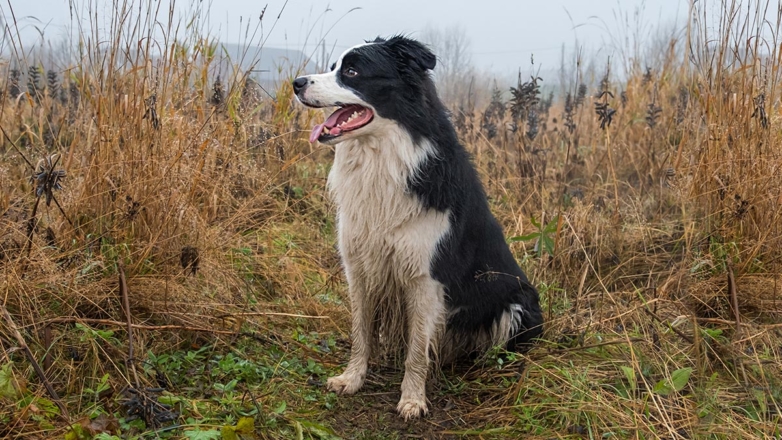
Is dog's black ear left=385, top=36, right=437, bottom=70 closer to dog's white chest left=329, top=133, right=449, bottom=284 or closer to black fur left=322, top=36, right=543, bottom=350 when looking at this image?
black fur left=322, top=36, right=543, bottom=350

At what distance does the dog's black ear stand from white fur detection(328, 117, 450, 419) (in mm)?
267

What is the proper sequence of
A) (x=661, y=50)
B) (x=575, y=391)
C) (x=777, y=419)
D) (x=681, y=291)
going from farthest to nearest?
(x=661, y=50), (x=681, y=291), (x=575, y=391), (x=777, y=419)

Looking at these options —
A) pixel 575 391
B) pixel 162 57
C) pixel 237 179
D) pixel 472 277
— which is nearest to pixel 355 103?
pixel 472 277

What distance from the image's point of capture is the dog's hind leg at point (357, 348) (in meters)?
2.77

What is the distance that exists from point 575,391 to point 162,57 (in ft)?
7.61

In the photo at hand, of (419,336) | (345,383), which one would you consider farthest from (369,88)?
(345,383)

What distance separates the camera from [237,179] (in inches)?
162

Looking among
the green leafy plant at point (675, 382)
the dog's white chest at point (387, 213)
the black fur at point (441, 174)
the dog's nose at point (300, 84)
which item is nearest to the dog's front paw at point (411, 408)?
the black fur at point (441, 174)

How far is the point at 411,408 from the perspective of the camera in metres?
2.63

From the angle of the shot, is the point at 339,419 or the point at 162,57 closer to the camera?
the point at 339,419

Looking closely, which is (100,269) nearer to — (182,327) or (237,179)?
(182,327)

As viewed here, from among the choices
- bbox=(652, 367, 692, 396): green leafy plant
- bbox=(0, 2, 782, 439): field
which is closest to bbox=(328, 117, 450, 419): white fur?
bbox=(0, 2, 782, 439): field

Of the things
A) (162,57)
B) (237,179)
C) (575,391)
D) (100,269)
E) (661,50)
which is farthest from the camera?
(661,50)

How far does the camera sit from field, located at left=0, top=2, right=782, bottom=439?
2.30 m
